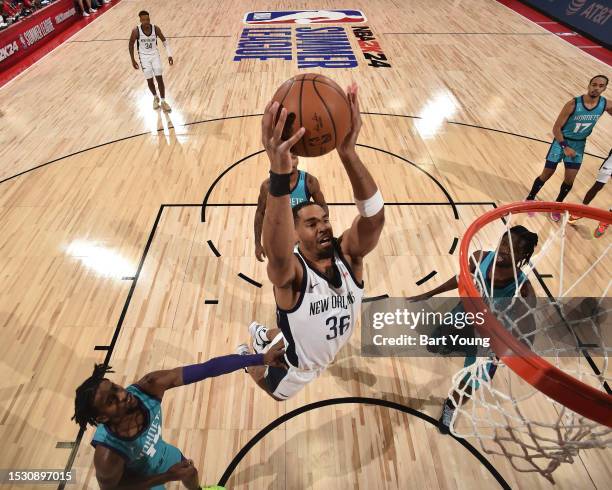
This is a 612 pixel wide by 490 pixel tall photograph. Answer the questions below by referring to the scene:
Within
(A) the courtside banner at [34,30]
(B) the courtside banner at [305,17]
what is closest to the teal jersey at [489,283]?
(A) the courtside banner at [34,30]

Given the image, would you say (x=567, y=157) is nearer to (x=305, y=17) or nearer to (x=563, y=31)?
(x=563, y=31)

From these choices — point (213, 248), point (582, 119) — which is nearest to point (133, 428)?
point (213, 248)

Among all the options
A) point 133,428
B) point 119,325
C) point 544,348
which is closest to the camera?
point 133,428

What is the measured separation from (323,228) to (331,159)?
4116 mm

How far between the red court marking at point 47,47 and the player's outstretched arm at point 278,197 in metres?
9.90

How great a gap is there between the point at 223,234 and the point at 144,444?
9.52ft

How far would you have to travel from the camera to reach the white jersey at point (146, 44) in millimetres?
6914

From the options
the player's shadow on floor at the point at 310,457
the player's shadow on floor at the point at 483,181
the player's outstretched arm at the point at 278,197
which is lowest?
the player's shadow on floor at the point at 483,181

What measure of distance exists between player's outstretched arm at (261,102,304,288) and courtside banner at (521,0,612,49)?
13076mm

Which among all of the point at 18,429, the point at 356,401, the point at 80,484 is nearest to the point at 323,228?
the point at 356,401

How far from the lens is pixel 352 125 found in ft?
5.74

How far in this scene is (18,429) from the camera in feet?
9.91

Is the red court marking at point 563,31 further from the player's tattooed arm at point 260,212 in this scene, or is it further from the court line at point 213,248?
the court line at point 213,248

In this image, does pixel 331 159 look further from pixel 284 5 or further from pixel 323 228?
pixel 284 5
